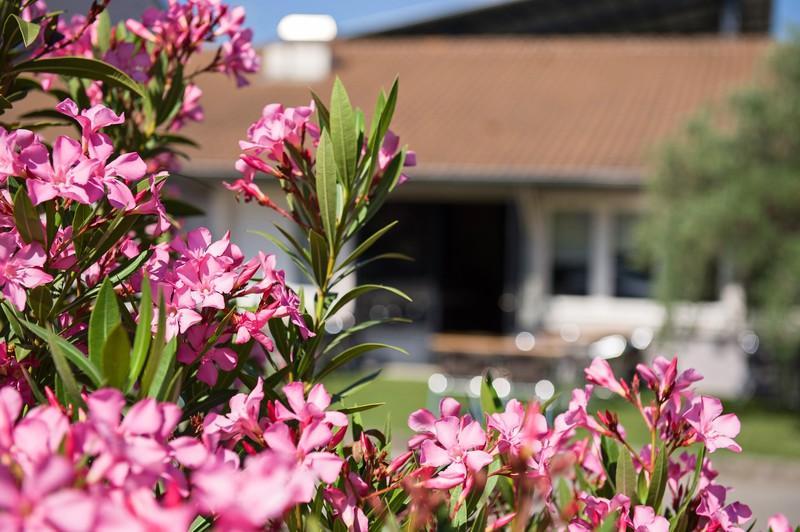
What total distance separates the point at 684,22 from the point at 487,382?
63.8 ft

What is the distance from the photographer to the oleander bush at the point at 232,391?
750 millimetres

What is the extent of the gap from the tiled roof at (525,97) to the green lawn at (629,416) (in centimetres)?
277

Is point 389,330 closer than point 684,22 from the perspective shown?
Yes

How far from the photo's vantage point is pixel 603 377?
4.51 feet

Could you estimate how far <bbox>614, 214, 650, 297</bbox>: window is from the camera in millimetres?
12656

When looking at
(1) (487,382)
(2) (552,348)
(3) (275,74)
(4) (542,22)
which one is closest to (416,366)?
(2) (552,348)

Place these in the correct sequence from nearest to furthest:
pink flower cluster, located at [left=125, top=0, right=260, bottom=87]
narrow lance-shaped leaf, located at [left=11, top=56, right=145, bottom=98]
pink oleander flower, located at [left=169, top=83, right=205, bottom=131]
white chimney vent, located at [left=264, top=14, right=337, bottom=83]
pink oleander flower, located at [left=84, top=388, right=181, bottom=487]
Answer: pink oleander flower, located at [left=84, top=388, right=181, bottom=487]
narrow lance-shaped leaf, located at [left=11, top=56, right=145, bottom=98]
pink flower cluster, located at [left=125, top=0, right=260, bottom=87]
pink oleander flower, located at [left=169, top=83, right=205, bottom=131]
white chimney vent, located at [left=264, top=14, right=337, bottom=83]

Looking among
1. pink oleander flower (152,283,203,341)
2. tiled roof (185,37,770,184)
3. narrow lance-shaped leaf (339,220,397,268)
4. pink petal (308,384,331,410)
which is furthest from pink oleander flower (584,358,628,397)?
tiled roof (185,37,770,184)

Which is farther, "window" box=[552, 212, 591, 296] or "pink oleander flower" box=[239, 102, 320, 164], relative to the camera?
"window" box=[552, 212, 591, 296]

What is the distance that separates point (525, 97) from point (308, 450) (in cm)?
1436

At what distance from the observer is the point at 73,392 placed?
88 centimetres

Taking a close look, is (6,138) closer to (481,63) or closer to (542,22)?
(481,63)

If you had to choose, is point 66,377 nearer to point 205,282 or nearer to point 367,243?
point 205,282

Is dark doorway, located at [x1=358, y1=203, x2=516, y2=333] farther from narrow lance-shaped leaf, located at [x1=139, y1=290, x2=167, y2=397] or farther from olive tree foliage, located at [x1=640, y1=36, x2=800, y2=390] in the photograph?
narrow lance-shaped leaf, located at [x1=139, y1=290, x2=167, y2=397]
